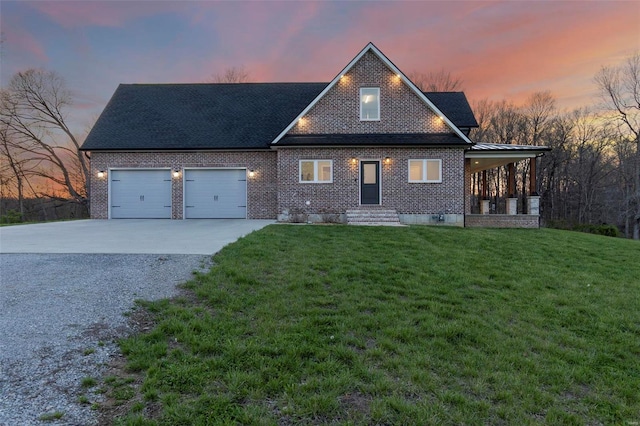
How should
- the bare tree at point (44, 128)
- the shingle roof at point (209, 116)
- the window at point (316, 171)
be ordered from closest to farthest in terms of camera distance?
the window at point (316, 171)
the shingle roof at point (209, 116)
the bare tree at point (44, 128)

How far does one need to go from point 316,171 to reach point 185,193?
667cm

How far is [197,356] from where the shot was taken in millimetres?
2945

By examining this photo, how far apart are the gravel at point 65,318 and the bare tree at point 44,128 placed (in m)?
25.1

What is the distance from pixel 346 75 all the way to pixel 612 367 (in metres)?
13.7

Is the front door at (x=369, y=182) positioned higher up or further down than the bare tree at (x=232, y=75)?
further down

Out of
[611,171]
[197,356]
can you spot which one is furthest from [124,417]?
[611,171]

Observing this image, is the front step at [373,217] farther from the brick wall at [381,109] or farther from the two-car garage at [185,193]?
the two-car garage at [185,193]

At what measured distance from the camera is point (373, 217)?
13.4 meters

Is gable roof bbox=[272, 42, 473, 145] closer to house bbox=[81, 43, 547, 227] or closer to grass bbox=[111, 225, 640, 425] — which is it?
house bbox=[81, 43, 547, 227]

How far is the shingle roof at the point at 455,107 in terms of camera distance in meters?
18.3

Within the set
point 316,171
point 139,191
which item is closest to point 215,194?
point 139,191

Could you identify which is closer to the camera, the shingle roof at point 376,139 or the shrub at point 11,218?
the shingle roof at point 376,139

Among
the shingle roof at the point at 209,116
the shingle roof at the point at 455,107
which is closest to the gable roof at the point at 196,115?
the shingle roof at the point at 209,116

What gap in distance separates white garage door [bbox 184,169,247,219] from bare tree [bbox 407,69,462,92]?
23842 millimetres
